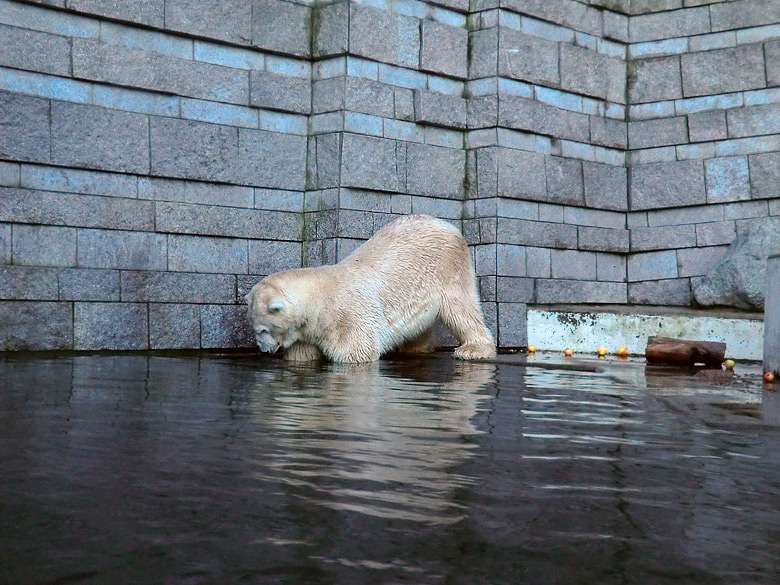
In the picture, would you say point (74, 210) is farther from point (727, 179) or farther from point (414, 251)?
point (727, 179)

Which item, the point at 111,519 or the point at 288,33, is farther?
the point at 288,33

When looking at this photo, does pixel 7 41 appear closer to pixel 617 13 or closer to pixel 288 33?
pixel 288 33

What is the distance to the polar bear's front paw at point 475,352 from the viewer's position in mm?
8641

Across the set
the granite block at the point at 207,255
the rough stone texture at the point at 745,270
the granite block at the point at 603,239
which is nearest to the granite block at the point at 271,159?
the granite block at the point at 207,255

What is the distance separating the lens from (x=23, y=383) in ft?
16.9

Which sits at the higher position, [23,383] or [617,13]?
[617,13]

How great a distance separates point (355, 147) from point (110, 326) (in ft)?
9.63

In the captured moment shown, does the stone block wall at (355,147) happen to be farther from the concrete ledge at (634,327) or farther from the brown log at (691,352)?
the brown log at (691,352)

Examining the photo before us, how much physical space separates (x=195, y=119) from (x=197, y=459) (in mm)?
7009

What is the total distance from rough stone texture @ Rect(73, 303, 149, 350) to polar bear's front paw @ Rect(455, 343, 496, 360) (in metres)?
2.82

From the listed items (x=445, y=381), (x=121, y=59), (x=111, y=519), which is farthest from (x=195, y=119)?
(x=111, y=519)

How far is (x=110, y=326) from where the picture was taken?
8844mm

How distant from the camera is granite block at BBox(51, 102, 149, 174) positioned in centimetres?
866

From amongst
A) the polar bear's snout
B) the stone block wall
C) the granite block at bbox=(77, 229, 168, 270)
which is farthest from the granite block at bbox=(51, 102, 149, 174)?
the polar bear's snout
